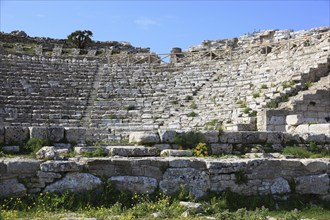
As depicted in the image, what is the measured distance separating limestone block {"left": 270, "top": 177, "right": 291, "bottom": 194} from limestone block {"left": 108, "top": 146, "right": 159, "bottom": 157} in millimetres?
2443

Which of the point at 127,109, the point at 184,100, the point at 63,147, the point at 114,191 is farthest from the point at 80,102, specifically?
the point at 114,191

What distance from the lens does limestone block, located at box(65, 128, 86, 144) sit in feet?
31.5

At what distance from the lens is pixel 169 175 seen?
26.5ft

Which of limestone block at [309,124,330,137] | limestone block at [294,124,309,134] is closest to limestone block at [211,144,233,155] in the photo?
limestone block at [309,124,330,137]

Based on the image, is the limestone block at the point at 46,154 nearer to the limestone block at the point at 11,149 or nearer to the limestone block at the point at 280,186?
the limestone block at the point at 11,149

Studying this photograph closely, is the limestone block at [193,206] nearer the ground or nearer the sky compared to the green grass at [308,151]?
nearer the ground

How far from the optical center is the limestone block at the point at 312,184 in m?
Result: 8.67

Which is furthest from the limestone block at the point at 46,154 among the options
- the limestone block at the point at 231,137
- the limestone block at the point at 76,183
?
the limestone block at the point at 231,137

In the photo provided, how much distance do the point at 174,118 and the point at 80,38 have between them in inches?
946

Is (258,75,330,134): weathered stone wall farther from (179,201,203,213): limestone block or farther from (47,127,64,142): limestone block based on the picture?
(179,201,203,213): limestone block

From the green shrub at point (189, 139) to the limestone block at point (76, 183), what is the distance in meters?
2.76

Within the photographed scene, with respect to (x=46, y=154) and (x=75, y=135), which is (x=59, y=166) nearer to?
(x=46, y=154)

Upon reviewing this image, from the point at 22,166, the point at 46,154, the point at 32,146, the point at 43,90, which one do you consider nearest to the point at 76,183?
the point at 46,154

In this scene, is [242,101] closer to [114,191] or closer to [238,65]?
[238,65]
